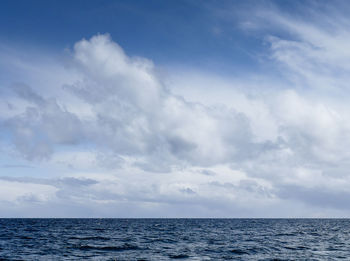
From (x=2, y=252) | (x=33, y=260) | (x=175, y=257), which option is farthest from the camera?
(x=2, y=252)

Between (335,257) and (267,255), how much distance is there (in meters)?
9.22

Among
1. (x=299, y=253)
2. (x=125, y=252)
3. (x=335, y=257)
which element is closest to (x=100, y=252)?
(x=125, y=252)

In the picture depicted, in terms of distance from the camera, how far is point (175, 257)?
154ft

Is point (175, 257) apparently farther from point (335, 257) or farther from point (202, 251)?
point (335, 257)

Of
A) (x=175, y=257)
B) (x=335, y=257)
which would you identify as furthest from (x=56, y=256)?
(x=335, y=257)

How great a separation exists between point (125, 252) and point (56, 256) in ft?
33.0

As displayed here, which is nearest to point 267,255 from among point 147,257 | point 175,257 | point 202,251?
point 202,251

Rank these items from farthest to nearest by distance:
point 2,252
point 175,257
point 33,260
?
point 2,252 < point 175,257 < point 33,260

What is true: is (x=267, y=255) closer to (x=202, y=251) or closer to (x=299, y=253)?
(x=299, y=253)

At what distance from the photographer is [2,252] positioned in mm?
51781

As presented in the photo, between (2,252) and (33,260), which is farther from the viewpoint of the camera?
(2,252)

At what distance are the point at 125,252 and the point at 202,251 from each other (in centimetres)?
1170

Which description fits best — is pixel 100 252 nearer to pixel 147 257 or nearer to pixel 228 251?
pixel 147 257

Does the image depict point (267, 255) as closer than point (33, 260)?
No
